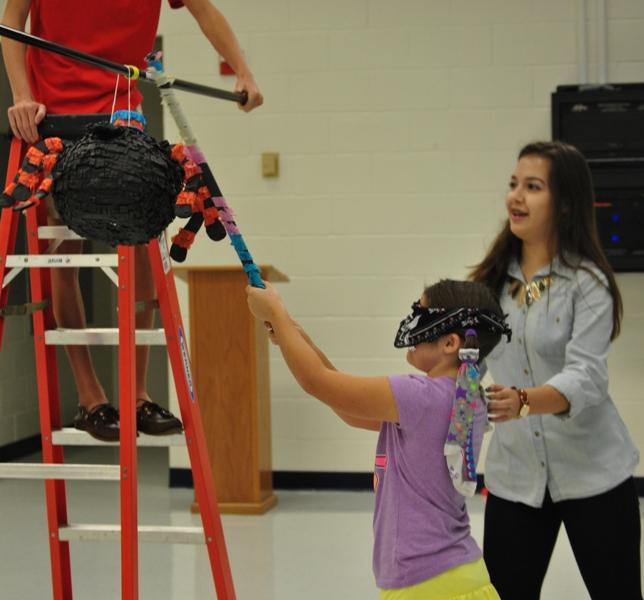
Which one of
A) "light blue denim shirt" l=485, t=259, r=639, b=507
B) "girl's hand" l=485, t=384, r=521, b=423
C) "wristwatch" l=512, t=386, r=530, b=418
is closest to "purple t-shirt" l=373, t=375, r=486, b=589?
"girl's hand" l=485, t=384, r=521, b=423

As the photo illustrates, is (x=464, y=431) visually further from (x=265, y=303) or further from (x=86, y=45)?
(x=86, y=45)

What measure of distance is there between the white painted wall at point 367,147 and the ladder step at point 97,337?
10.3 ft

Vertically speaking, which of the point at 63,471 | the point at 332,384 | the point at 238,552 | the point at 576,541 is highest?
the point at 332,384

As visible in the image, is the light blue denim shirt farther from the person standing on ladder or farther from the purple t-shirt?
the person standing on ladder

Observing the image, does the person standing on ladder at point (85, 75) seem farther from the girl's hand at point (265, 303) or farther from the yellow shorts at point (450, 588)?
the yellow shorts at point (450, 588)

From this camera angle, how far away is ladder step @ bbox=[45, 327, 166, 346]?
2.60 metres

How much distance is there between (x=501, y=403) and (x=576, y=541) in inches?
20.1

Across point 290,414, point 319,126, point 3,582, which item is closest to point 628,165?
point 319,126

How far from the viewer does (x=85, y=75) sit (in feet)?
8.46

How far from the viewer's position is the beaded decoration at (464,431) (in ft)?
6.67

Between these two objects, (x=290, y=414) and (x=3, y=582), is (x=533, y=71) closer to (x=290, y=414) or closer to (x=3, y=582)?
(x=290, y=414)

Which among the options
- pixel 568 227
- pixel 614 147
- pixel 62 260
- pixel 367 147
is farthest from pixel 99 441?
pixel 614 147

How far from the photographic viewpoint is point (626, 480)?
103 inches

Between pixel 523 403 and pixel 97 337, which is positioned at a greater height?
pixel 97 337
